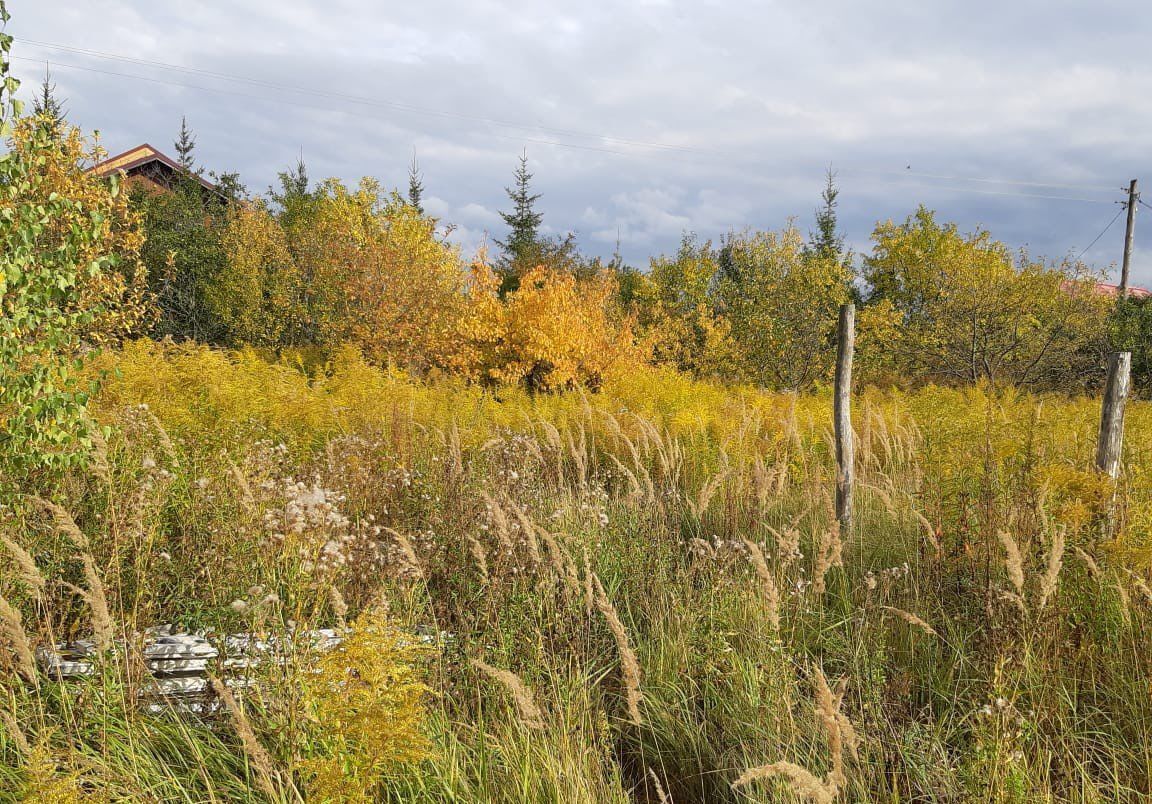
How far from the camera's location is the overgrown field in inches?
88.4

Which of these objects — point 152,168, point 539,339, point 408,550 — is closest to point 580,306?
point 539,339

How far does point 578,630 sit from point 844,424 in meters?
3.35

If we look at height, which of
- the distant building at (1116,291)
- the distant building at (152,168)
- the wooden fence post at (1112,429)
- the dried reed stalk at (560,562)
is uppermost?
the distant building at (152,168)

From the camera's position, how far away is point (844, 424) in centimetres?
576

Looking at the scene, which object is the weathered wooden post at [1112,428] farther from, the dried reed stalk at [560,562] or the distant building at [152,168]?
the distant building at [152,168]

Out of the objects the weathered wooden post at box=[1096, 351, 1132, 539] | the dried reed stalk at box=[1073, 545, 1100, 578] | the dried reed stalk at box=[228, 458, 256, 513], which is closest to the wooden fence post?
the weathered wooden post at box=[1096, 351, 1132, 539]

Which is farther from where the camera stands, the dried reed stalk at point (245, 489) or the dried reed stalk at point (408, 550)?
the dried reed stalk at point (245, 489)

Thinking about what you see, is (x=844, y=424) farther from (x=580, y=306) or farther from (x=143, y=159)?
(x=143, y=159)

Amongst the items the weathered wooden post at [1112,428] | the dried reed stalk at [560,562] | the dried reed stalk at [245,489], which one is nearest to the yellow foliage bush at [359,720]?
the dried reed stalk at [560,562]

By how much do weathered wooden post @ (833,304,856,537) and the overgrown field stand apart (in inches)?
8.0

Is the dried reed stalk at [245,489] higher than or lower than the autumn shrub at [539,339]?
lower

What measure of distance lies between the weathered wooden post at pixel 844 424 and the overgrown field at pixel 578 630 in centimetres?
20

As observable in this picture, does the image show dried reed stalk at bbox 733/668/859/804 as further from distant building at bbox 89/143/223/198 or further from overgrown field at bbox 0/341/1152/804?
distant building at bbox 89/143/223/198

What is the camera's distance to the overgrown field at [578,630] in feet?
7.36
